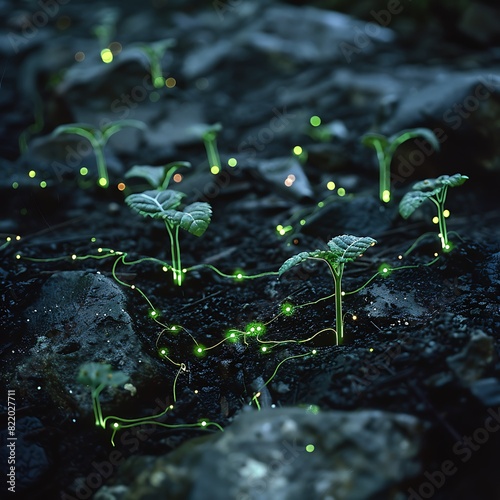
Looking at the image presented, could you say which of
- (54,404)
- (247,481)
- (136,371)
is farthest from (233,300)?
(247,481)

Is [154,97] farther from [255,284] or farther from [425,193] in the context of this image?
[425,193]

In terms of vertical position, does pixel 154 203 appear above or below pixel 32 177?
above

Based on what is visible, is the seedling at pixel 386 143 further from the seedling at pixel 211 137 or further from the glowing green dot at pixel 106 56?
the glowing green dot at pixel 106 56

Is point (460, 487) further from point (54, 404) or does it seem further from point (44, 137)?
point (44, 137)

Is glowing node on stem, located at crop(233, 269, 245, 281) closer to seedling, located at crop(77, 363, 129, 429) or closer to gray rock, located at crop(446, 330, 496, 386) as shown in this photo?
seedling, located at crop(77, 363, 129, 429)

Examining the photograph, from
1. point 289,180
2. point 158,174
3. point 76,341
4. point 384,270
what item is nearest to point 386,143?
point 289,180

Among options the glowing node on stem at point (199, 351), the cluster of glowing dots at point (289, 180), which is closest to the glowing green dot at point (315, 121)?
the cluster of glowing dots at point (289, 180)

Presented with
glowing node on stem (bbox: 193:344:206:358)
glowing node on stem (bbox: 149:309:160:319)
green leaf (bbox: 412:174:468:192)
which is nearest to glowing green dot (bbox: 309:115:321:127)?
green leaf (bbox: 412:174:468:192)

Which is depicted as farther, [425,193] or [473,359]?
[425,193]
